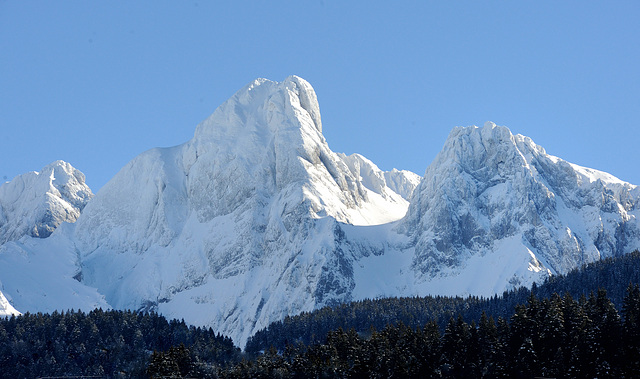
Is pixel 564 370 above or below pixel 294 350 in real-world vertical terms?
below

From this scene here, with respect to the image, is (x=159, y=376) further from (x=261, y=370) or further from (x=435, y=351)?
(x=435, y=351)

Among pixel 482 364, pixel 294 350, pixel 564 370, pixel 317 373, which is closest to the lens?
pixel 564 370

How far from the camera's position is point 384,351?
164 meters

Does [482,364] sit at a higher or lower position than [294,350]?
lower

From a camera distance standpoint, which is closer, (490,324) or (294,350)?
(490,324)

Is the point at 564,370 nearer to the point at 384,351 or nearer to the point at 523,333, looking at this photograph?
the point at 523,333

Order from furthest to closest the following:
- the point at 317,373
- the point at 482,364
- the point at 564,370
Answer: the point at 317,373
the point at 482,364
the point at 564,370

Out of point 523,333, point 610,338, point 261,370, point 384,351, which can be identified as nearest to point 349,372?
point 384,351

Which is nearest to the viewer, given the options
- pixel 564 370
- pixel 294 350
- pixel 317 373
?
pixel 564 370

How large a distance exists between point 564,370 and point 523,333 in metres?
12.4

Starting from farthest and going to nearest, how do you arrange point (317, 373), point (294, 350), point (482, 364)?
point (294, 350)
point (317, 373)
point (482, 364)

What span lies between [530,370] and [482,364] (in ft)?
29.7

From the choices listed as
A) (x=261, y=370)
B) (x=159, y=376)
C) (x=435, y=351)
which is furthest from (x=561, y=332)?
(x=159, y=376)

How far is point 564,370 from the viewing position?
147750 mm
